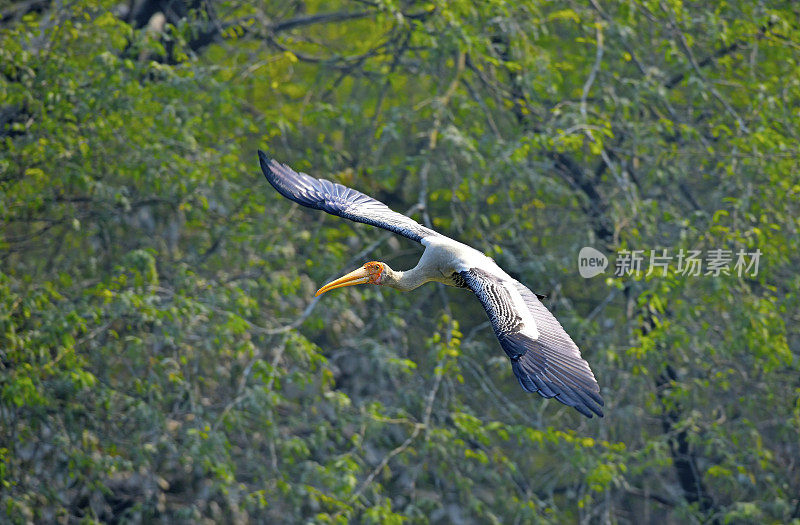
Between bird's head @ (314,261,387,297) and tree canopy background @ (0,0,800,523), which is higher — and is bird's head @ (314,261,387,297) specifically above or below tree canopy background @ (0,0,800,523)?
above

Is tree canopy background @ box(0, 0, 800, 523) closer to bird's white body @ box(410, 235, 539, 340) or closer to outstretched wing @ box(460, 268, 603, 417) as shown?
bird's white body @ box(410, 235, 539, 340)

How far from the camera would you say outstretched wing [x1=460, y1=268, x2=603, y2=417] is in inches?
224

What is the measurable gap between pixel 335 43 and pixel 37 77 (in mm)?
5126

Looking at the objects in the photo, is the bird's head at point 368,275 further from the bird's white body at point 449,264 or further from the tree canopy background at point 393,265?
the tree canopy background at point 393,265

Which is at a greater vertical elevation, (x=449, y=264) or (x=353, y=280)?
(x=449, y=264)

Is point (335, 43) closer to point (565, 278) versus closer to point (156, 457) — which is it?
point (565, 278)

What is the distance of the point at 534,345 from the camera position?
6156mm

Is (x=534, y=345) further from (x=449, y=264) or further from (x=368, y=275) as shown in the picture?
(x=368, y=275)

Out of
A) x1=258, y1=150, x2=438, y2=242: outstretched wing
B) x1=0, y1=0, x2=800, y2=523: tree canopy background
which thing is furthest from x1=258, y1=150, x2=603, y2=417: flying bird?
x1=0, y1=0, x2=800, y2=523: tree canopy background

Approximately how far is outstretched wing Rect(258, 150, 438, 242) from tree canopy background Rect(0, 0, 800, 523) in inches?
44.7

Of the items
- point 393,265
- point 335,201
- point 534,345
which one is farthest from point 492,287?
point 393,265

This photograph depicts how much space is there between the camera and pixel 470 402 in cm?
1067

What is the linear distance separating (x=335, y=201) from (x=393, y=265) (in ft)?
8.91

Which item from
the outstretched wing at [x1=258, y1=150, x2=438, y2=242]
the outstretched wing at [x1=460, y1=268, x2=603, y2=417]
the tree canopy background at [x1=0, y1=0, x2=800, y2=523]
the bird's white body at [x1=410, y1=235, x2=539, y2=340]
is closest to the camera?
the outstretched wing at [x1=460, y1=268, x2=603, y2=417]
